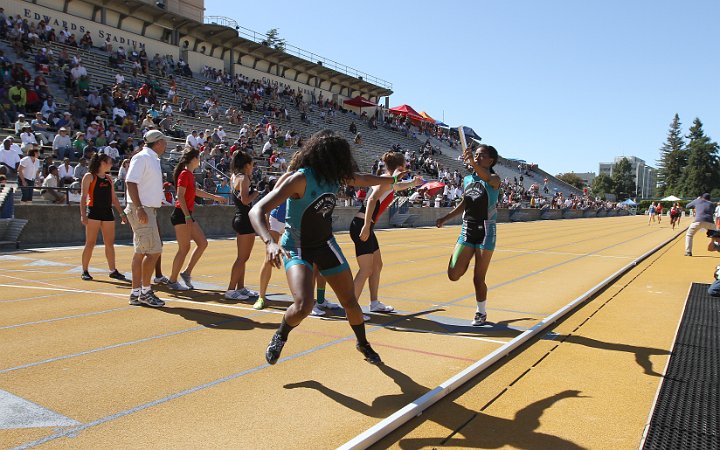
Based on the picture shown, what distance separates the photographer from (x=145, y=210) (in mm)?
6871

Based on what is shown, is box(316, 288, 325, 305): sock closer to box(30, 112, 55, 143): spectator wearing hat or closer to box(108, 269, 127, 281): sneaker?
box(108, 269, 127, 281): sneaker

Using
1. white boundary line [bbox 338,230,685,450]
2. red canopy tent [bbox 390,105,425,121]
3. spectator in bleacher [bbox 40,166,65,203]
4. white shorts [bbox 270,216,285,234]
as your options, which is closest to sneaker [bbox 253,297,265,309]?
white shorts [bbox 270,216,285,234]

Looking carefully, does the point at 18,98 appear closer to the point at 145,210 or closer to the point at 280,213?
the point at 145,210

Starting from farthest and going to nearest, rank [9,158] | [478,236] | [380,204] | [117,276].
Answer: [9,158], [117,276], [380,204], [478,236]

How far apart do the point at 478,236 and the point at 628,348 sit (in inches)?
74.6

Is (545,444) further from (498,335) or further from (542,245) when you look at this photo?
A: (542,245)

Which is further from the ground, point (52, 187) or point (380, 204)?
point (380, 204)

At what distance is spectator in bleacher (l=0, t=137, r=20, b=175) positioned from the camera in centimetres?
1448

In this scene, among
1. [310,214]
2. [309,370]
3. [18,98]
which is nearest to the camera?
[310,214]

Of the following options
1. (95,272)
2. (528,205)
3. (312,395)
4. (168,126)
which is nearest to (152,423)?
(312,395)

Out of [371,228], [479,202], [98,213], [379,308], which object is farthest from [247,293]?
[479,202]

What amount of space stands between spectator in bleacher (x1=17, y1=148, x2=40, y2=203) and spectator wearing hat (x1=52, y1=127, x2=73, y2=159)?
60.1 inches

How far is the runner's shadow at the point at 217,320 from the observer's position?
620 centimetres

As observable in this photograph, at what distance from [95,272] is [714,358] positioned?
29.3 ft
